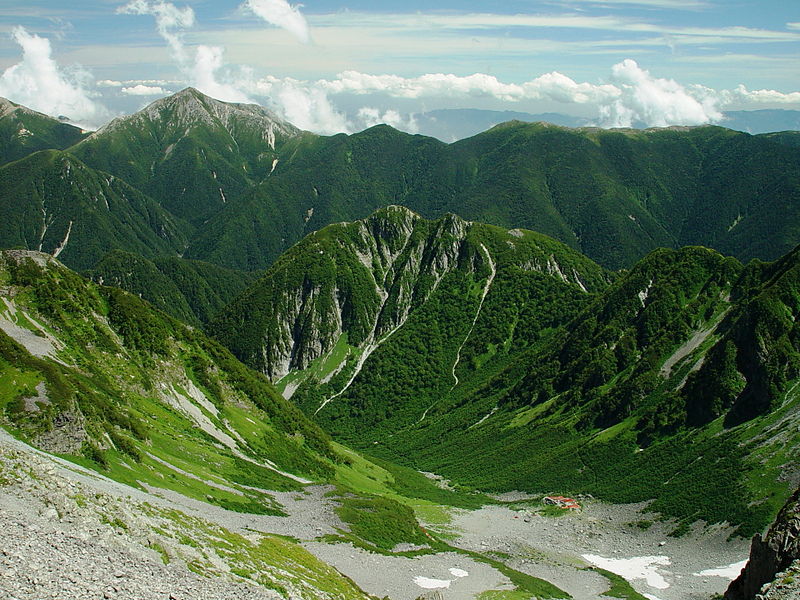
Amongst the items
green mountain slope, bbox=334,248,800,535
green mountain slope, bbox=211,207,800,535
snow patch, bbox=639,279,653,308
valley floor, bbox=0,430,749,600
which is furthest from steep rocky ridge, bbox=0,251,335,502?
snow patch, bbox=639,279,653,308

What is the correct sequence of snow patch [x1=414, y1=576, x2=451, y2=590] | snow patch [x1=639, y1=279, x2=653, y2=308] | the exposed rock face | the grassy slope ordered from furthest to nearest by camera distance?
1. snow patch [x1=639, y1=279, x2=653, y2=308]
2. snow patch [x1=414, y1=576, x2=451, y2=590]
3. the grassy slope
4. the exposed rock face

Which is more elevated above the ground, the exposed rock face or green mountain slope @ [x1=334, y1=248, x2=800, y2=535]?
the exposed rock face

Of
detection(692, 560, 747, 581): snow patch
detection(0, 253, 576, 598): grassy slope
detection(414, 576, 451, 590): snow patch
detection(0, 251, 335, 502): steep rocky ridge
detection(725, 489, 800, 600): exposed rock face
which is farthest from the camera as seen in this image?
detection(692, 560, 747, 581): snow patch

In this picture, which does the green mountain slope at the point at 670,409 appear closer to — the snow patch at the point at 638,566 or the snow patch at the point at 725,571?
the snow patch at the point at 725,571

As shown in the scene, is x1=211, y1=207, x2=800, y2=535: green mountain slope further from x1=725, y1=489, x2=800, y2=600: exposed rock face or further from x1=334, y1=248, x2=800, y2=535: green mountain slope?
x1=725, y1=489, x2=800, y2=600: exposed rock face

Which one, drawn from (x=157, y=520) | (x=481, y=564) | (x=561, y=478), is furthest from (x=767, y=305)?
(x=157, y=520)

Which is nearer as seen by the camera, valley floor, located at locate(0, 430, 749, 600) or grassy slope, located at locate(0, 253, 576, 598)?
valley floor, located at locate(0, 430, 749, 600)

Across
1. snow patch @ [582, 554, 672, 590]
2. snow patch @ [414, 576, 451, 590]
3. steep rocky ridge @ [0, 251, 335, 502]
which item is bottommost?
snow patch @ [582, 554, 672, 590]

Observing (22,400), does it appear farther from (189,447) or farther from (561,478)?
(561,478)
